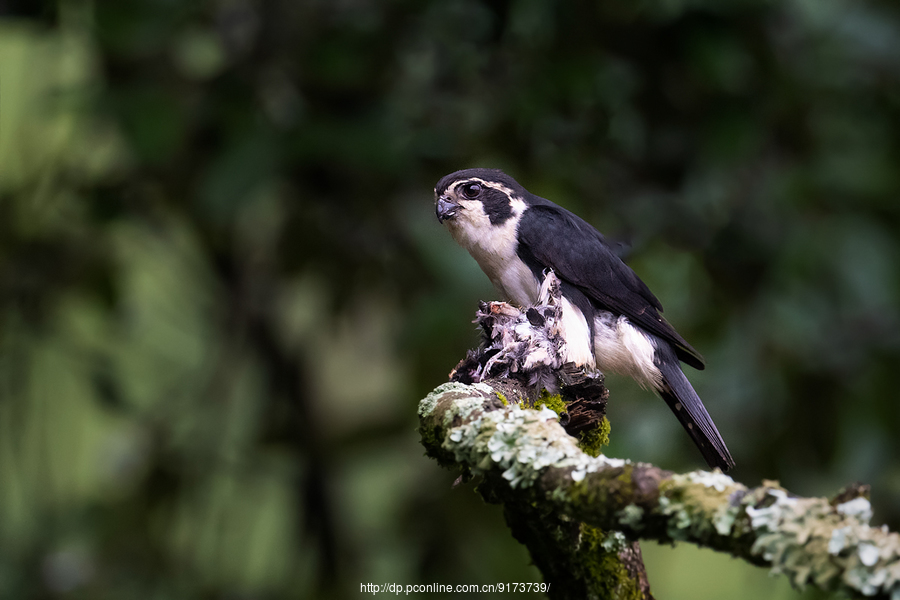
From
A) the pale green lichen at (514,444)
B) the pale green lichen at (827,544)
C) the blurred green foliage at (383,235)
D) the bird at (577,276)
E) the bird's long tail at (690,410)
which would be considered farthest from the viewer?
the blurred green foliage at (383,235)

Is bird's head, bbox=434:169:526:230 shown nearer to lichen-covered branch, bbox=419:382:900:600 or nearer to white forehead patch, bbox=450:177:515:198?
white forehead patch, bbox=450:177:515:198

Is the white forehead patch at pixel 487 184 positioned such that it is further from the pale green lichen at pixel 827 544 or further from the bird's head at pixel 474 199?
the pale green lichen at pixel 827 544

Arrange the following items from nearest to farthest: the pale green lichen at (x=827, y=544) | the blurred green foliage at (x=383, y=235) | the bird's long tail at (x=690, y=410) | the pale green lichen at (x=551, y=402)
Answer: the pale green lichen at (x=827, y=544) < the pale green lichen at (x=551, y=402) < the bird's long tail at (x=690, y=410) < the blurred green foliage at (x=383, y=235)

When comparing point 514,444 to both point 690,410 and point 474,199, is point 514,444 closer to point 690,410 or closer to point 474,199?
point 690,410

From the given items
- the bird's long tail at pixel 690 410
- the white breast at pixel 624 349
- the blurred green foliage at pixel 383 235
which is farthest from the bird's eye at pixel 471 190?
the bird's long tail at pixel 690 410

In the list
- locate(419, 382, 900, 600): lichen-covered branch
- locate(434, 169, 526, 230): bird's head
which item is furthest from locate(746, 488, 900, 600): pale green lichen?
locate(434, 169, 526, 230): bird's head

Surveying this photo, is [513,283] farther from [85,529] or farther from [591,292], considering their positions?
[85,529]

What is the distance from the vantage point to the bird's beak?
10.5 feet

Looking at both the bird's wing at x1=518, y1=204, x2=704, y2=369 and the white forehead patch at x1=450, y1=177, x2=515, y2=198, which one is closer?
the bird's wing at x1=518, y1=204, x2=704, y2=369

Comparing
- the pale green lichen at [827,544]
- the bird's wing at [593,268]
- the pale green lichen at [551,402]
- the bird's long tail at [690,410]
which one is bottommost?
the pale green lichen at [827,544]

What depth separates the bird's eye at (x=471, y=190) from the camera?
318 cm

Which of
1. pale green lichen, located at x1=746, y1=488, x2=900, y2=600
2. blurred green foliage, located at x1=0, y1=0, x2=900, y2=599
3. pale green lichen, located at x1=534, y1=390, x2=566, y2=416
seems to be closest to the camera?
pale green lichen, located at x1=746, y1=488, x2=900, y2=600

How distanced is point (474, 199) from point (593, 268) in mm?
545

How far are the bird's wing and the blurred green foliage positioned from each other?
594 millimetres
